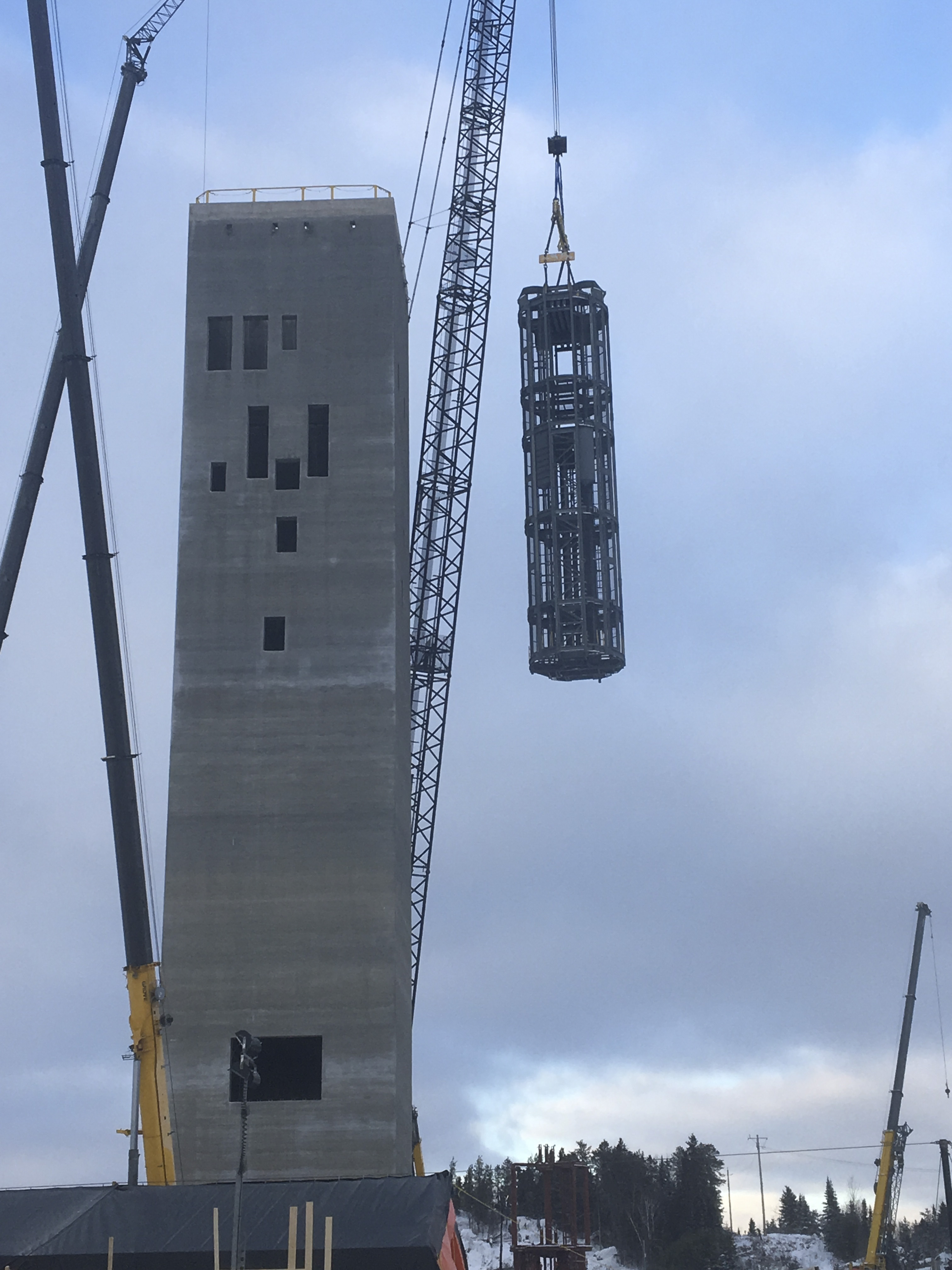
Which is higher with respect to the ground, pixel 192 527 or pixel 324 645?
pixel 192 527

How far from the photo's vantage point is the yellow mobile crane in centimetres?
9744

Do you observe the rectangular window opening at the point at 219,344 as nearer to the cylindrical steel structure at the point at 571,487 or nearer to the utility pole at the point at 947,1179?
the cylindrical steel structure at the point at 571,487

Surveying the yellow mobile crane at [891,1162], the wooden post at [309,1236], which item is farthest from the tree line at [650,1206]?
the wooden post at [309,1236]

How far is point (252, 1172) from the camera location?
187 ft

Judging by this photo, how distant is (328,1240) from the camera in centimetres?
3906

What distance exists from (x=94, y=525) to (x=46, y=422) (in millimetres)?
6368

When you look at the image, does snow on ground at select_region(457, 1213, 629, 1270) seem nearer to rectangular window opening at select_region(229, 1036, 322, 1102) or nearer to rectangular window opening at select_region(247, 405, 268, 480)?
rectangular window opening at select_region(229, 1036, 322, 1102)

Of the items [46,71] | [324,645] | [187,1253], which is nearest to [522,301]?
[324,645]

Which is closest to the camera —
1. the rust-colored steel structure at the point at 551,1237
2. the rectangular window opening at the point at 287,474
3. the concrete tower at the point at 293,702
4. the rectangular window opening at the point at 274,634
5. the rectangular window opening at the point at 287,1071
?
the rectangular window opening at the point at 287,1071

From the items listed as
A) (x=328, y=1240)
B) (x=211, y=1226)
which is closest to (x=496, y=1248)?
(x=211, y=1226)

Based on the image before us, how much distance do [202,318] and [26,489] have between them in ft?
62.0

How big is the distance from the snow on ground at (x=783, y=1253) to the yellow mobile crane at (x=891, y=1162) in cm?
5811

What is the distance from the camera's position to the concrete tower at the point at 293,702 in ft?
191

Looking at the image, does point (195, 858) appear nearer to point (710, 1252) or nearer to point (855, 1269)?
point (855, 1269)
